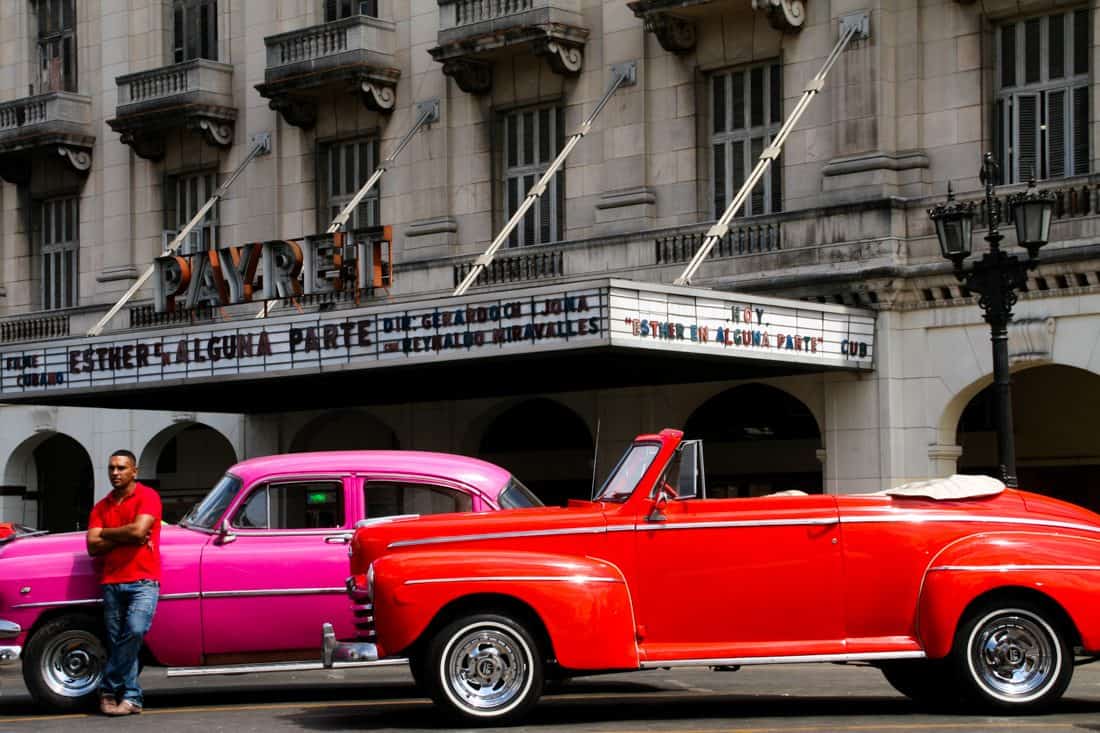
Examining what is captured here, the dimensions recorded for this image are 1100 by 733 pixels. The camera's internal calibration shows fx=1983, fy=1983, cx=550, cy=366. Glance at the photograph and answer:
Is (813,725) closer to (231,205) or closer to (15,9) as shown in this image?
(231,205)

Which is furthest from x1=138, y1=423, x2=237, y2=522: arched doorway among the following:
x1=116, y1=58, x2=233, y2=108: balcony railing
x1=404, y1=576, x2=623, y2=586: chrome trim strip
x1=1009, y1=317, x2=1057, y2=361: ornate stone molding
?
x1=404, y1=576, x2=623, y2=586: chrome trim strip

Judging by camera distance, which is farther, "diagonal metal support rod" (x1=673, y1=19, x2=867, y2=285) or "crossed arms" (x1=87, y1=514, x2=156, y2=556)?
"diagonal metal support rod" (x1=673, y1=19, x2=867, y2=285)

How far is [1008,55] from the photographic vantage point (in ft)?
84.0

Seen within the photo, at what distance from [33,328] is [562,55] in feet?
44.8

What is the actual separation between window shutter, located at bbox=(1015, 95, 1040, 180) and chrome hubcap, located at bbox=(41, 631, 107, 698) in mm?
14975

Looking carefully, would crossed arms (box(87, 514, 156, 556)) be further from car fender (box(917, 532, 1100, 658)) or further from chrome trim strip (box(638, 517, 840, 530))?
car fender (box(917, 532, 1100, 658))

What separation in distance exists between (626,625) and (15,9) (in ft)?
100

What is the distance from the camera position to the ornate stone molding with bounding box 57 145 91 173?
37375mm

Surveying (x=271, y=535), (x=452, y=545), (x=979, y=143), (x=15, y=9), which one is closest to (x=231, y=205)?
(x=15, y=9)

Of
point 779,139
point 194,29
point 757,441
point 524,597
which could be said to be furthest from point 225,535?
point 194,29

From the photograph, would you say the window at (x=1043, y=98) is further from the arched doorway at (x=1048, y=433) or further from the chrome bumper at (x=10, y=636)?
the chrome bumper at (x=10, y=636)

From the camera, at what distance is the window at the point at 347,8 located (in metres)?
33.1

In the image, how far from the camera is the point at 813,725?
40.3 ft

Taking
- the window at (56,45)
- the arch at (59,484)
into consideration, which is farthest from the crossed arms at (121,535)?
the window at (56,45)
